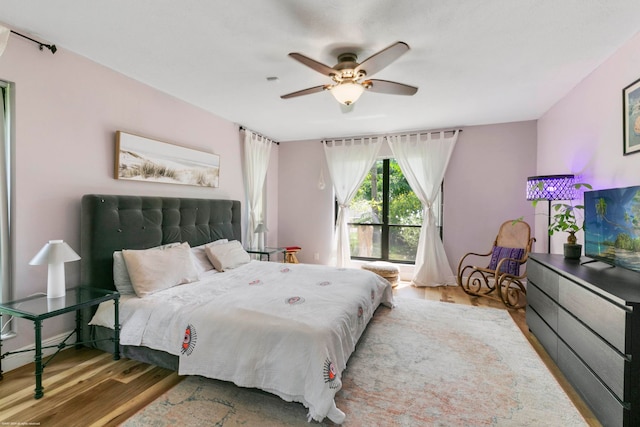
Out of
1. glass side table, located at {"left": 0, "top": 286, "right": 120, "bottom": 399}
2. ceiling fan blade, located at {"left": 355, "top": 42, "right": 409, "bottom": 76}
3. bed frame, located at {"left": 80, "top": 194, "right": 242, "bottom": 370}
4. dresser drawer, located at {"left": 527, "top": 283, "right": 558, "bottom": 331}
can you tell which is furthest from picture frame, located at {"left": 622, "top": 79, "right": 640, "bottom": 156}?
glass side table, located at {"left": 0, "top": 286, "right": 120, "bottom": 399}

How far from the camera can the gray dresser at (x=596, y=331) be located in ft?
4.78

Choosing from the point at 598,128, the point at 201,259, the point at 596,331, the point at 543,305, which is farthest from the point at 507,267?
the point at 201,259

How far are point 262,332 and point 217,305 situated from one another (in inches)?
19.5

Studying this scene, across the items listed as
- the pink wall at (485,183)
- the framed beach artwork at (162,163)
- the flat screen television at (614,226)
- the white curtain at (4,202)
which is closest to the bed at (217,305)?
the framed beach artwork at (162,163)

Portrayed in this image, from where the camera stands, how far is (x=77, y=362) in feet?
7.48

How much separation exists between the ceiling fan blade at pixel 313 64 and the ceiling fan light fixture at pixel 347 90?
4.4 inches

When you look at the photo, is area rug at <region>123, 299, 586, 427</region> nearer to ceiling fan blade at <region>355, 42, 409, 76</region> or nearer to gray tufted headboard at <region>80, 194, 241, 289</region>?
gray tufted headboard at <region>80, 194, 241, 289</region>

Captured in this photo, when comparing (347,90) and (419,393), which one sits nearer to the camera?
(419,393)

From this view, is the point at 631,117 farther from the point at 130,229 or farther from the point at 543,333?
the point at 130,229

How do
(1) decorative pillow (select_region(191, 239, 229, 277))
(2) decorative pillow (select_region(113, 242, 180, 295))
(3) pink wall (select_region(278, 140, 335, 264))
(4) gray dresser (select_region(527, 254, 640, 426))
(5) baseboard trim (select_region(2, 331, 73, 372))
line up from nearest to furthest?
1. (4) gray dresser (select_region(527, 254, 640, 426))
2. (5) baseboard trim (select_region(2, 331, 73, 372))
3. (2) decorative pillow (select_region(113, 242, 180, 295))
4. (1) decorative pillow (select_region(191, 239, 229, 277))
5. (3) pink wall (select_region(278, 140, 335, 264))

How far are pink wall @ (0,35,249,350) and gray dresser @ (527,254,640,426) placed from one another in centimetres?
371

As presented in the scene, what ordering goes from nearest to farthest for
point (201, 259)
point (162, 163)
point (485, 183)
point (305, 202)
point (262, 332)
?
point (262, 332)
point (162, 163)
point (201, 259)
point (485, 183)
point (305, 202)

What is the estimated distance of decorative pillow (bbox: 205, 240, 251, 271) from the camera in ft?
10.9

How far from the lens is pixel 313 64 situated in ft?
6.80
